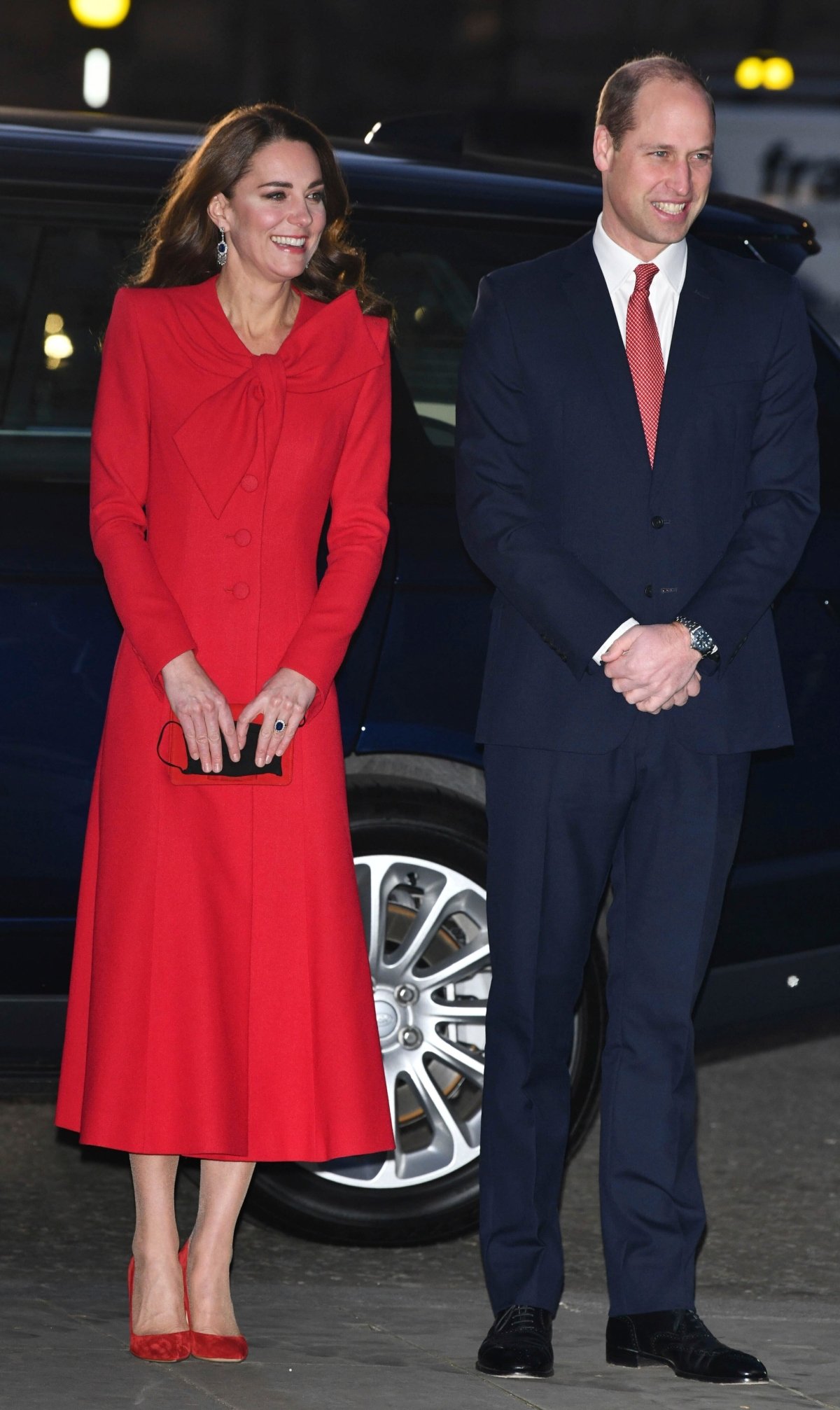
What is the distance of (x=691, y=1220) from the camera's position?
12.3 ft

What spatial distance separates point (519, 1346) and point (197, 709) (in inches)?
46.4

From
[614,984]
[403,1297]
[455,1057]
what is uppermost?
[614,984]

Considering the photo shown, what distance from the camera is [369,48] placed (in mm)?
25953

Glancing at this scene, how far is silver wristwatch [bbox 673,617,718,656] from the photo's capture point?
3582 mm

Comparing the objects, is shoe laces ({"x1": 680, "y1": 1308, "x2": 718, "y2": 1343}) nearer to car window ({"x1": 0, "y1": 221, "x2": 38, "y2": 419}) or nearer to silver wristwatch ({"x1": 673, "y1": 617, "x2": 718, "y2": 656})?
silver wristwatch ({"x1": 673, "y1": 617, "x2": 718, "y2": 656})

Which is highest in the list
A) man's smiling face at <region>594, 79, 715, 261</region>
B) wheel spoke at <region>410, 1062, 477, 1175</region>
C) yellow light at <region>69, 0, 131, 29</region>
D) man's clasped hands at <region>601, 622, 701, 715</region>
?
yellow light at <region>69, 0, 131, 29</region>

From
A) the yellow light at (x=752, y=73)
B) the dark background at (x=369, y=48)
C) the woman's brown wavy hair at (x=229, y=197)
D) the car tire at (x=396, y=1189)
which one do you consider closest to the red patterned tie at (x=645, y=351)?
the woman's brown wavy hair at (x=229, y=197)

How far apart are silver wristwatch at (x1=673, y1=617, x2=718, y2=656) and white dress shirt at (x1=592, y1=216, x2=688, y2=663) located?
468 mm

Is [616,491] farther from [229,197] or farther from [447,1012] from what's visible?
[447,1012]

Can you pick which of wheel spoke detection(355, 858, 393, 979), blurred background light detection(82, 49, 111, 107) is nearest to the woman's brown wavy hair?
wheel spoke detection(355, 858, 393, 979)

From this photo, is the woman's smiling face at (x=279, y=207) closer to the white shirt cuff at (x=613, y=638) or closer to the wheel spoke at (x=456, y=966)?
the white shirt cuff at (x=613, y=638)

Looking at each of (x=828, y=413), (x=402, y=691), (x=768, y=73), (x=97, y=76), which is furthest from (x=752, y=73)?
(x=402, y=691)

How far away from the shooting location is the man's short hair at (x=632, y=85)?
11.9 ft

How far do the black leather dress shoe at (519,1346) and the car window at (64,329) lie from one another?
188 cm
